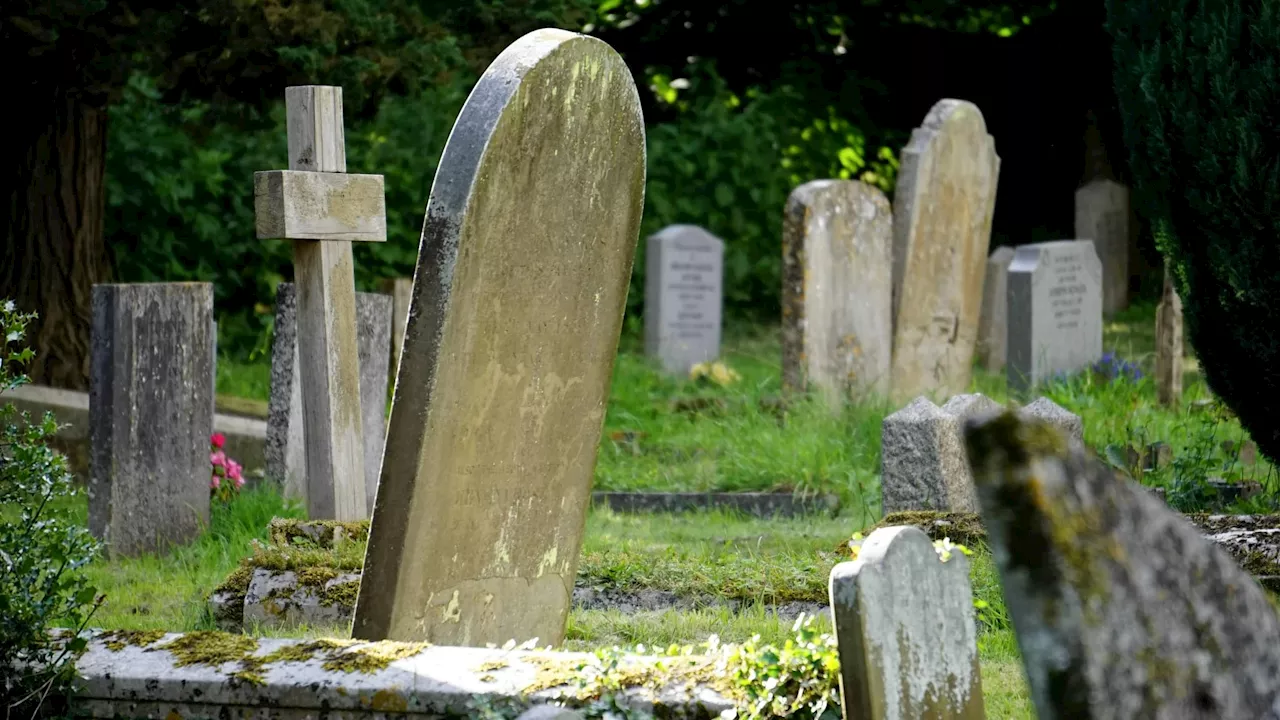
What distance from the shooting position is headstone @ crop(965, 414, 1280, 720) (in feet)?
5.55

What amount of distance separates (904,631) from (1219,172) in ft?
12.2

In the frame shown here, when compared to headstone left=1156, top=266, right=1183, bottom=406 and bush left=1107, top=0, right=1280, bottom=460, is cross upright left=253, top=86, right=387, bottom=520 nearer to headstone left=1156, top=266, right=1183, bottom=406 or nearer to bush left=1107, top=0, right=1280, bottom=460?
bush left=1107, top=0, right=1280, bottom=460

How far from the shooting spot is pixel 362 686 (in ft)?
11.2

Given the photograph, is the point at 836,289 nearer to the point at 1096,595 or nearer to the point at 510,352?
the point at 510,352

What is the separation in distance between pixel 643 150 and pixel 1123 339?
34.9ft

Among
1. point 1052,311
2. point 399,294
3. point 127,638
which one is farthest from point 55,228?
point 1052,311

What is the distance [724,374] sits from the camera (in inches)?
476

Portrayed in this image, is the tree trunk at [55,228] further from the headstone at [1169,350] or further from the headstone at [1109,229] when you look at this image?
the headstone at [1109,229]

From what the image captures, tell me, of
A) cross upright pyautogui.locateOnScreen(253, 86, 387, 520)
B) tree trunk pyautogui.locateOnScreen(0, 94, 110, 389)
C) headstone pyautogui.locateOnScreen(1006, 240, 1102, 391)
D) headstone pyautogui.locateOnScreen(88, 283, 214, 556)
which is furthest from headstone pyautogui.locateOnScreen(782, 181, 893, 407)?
cross upright pyautogui.locateOnScreen(253, 86, 387, 520)

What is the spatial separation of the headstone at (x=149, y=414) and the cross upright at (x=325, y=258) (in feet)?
4.71

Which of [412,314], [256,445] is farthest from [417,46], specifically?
[412,314]

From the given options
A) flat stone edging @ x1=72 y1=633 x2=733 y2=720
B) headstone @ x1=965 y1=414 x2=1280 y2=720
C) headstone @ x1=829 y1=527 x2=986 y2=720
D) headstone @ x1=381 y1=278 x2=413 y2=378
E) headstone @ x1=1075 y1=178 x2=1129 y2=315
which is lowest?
flat stone edging @ x1=72 y1=633 x2=733 y2=720

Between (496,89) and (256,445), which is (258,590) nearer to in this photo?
(496,89)

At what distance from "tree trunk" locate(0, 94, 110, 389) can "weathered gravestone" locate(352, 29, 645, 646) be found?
5839mm
